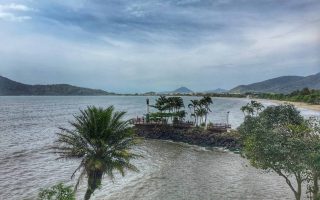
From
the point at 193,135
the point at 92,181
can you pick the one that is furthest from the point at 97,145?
the point at 193,135

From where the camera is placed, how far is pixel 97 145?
34.3 metres

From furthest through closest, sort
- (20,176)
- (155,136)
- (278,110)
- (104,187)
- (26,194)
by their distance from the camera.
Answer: (155,136)
(278,110)
(20,176)
(104,187)
(26,194)

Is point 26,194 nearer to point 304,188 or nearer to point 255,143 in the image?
point 255,143

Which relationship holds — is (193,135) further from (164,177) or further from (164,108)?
(164,177)

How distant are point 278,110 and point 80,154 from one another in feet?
141

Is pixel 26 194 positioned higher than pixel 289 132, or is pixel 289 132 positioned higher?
pixel 289 132

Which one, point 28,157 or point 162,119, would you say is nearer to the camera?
point 28,157

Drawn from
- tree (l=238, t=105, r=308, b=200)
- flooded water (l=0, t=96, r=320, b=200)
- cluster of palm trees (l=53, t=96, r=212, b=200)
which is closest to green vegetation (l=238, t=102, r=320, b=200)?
tree (l=238, t=105, r=308, b=200)

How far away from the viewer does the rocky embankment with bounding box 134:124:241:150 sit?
286 ft

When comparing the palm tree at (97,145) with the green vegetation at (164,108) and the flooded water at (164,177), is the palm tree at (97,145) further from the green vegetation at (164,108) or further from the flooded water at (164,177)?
the green vegetation at (164,108)

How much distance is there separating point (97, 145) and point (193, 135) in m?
63.5

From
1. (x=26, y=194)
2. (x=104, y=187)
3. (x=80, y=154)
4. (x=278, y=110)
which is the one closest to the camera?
(x=80, y=154)

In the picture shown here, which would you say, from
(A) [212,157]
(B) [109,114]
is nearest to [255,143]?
(B) [109,114]

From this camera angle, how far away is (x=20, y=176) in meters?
57.8
